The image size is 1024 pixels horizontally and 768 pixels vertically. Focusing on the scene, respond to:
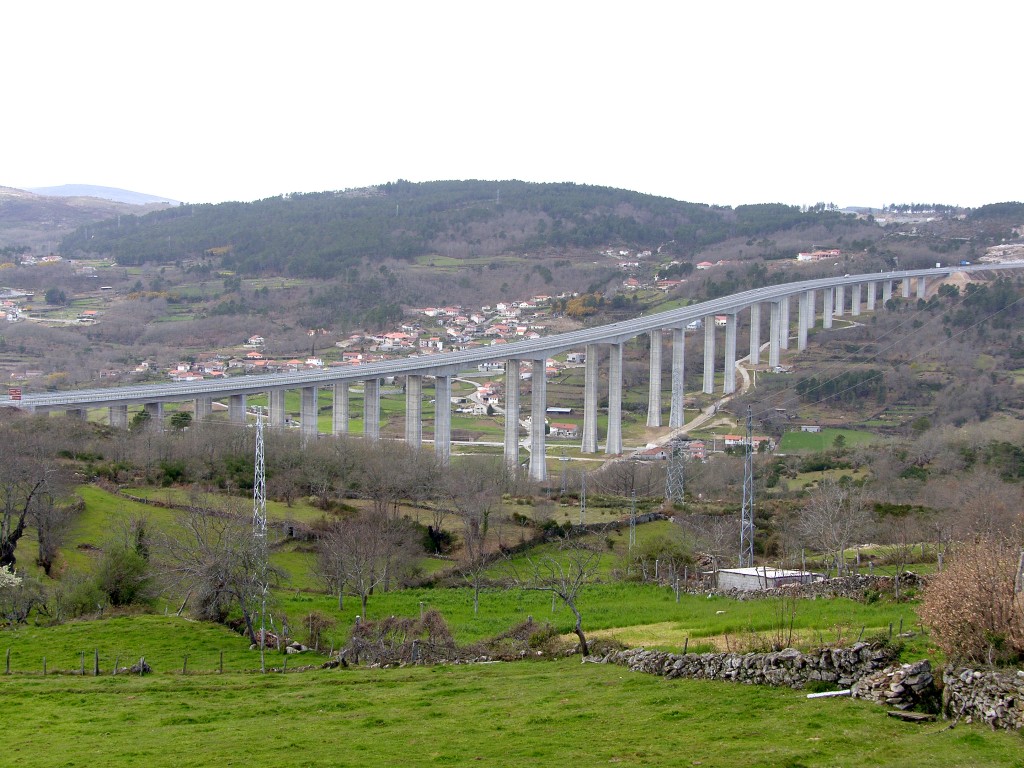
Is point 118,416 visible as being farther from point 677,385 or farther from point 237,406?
point 677,385

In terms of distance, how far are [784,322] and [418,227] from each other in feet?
214

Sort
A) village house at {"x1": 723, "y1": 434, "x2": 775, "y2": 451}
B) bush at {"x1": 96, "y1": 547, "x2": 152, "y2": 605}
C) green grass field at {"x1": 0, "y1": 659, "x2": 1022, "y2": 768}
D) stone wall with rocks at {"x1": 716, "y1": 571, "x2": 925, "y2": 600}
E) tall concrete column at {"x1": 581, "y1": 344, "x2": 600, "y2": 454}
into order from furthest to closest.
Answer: tall concrete column at {"x1": 581, "y1": 344, "x2": 600, "y2": 454}, village house at {"x1": 723, "y1": 434, "x2": 775, "y2": 451}, bush at {"x1": 96, "y1": 547, "x2": 152, "y2": 605}, stone wall with rocks at {"x1": 716, "y1": 571, "x2": 925, "y2": 600}, green grass field at {"x1": 0, "y1": 659, "x2": 1022, "y2": 768}

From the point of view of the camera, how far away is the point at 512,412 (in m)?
53.9

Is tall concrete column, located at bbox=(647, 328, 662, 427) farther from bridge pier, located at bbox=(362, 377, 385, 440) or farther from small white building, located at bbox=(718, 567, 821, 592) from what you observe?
small white building, located at bbox=(718, 567, 821, 592)

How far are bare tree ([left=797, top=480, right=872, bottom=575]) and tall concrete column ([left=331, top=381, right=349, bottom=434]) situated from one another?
79.8ft

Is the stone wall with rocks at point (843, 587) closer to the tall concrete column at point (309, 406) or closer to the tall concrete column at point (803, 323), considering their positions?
the tall concrete column at point (309, 406)

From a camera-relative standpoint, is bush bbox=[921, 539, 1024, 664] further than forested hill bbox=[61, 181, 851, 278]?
No

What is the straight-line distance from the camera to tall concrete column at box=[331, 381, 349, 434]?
52469 mm

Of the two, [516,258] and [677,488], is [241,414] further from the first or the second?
[516,258]

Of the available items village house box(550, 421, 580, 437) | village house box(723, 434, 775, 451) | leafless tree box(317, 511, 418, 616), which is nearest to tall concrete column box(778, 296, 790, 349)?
village house box(550, 421, 580, 437)

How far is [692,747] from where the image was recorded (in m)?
10.7

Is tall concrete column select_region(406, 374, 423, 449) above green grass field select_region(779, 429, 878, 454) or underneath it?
above

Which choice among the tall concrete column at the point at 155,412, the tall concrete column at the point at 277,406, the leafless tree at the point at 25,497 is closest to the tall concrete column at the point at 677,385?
the tall concrete column at the point at 277,406

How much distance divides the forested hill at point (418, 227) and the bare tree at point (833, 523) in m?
93.8
